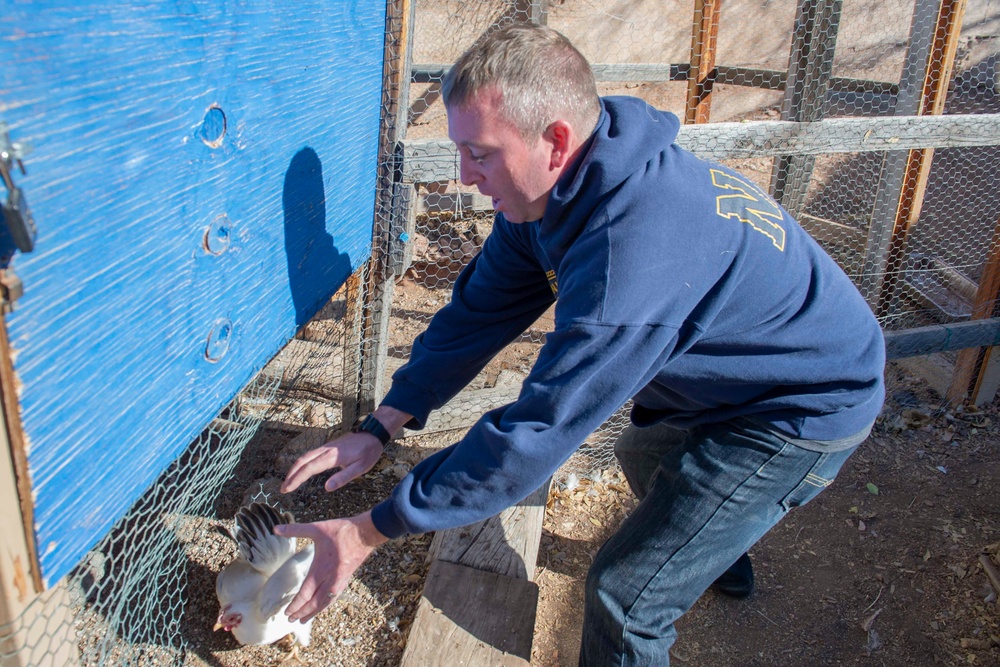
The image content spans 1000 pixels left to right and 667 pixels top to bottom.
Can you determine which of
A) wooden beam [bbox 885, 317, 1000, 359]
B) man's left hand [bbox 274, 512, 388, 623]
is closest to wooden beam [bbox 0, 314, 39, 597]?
man's left hand [bbox 274, 512, 388, 623]

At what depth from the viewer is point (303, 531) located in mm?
1356

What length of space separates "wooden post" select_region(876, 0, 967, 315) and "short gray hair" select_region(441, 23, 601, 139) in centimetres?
238

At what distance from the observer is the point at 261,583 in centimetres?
192

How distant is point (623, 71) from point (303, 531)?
12.5 ft

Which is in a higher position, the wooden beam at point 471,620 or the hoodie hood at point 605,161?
the hoodie hood at point 605,161

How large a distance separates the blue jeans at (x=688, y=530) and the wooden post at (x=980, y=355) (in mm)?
2094

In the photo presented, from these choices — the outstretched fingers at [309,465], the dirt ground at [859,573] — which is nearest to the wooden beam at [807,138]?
the outstretched fingers at [309,465]

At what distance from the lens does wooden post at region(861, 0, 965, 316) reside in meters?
3.12

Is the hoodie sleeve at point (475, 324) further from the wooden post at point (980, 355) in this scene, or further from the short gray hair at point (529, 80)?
the wooden post at point (980, 355)

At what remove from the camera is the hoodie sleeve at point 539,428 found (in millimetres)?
1255

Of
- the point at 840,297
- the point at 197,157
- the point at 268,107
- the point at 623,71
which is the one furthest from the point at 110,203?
the point at 623,71

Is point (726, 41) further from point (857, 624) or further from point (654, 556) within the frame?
point (654, 556)

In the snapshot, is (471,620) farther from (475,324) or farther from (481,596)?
(475,324)

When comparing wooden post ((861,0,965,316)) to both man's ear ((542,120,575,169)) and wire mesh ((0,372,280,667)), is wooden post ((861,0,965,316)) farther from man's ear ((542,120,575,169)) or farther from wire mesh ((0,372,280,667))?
wire mesh ((0,372,280,667))
